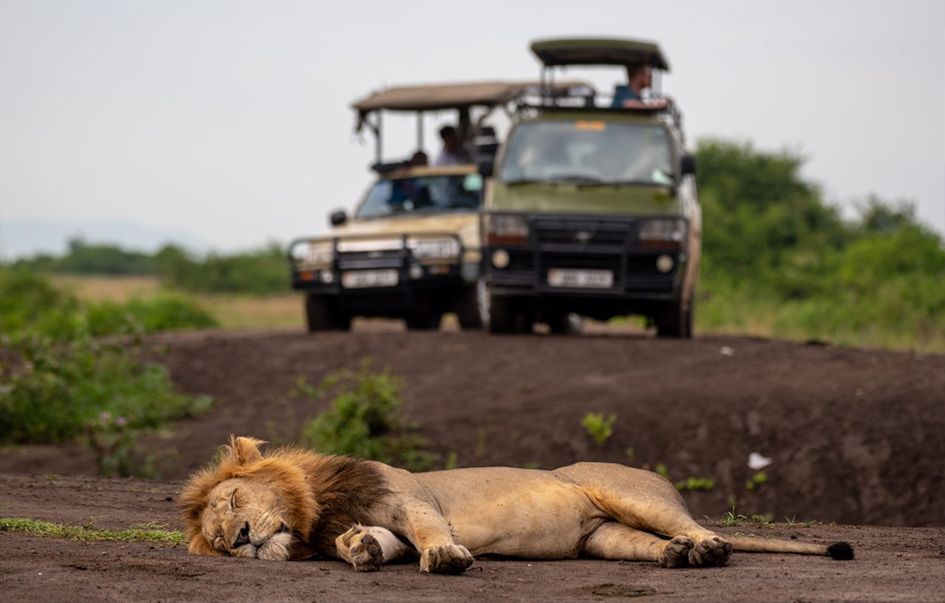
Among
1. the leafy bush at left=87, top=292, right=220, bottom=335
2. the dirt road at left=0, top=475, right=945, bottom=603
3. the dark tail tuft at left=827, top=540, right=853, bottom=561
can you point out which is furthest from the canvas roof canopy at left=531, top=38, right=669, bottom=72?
the dark tail tuft at left=827, top=540, right=853, bottom=561

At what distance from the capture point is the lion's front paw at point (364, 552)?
482 cm

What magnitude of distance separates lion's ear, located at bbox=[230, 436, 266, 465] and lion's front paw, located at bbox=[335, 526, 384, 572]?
52cm

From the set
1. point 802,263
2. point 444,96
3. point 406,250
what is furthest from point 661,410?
point 802,263

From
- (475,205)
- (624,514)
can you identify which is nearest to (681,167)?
(475,205)

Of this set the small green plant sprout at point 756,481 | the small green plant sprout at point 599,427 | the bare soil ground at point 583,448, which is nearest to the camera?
the bare soil ground at point 583,448

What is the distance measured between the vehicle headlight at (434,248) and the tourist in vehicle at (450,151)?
245cm

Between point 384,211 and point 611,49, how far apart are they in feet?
11.5

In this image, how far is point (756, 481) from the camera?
10039 millimetres

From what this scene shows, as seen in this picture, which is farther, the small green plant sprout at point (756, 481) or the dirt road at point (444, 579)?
the small green plant sprout at point (756, 481)

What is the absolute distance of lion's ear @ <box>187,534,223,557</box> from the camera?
16.7 feet

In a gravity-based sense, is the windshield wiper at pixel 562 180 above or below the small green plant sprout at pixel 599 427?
above

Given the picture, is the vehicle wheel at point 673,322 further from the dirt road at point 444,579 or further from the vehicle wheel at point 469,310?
the dirt road at point 444,579

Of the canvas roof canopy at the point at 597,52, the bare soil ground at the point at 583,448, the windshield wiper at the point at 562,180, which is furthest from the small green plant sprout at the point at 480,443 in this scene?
the canvas roof canopy at the point at 597,52

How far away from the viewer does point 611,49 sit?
589 inches
